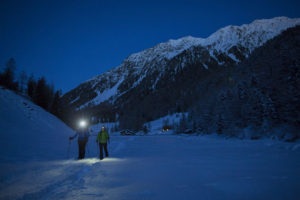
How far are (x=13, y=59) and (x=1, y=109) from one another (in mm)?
50195

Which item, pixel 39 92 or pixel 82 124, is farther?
pixel 39 92

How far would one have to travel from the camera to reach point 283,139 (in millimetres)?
21781

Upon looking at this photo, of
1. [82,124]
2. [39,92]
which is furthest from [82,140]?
[39,92]

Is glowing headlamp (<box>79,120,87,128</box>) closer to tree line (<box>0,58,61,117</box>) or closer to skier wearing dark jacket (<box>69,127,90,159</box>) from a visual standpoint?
skier wearing dark jacket (<box>69,127,90,159</box>)

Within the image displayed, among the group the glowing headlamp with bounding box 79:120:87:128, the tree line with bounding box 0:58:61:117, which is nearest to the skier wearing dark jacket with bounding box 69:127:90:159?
the glowing headlamp with bounding box 79:120:87:128

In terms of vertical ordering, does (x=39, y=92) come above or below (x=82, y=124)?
above

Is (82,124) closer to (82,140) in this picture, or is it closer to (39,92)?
(82,140)

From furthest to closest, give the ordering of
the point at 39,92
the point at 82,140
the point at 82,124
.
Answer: the point at 39,92, the point at 82,124, the point at 82,140

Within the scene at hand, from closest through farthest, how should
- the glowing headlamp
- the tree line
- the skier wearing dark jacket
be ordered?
1. the skier wearing dark jacket
2. the glowing headlamp
3. the tree line

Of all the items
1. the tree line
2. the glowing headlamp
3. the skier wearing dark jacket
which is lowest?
the skier wearing dark jacket

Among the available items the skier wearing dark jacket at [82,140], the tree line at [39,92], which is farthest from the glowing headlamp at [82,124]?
the tree line at [39,92]

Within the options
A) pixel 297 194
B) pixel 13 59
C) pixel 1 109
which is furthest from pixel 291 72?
pixel 13 59

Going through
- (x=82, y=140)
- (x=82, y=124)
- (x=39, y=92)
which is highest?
(x=39, y=92)

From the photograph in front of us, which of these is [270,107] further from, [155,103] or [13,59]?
[155,103]
